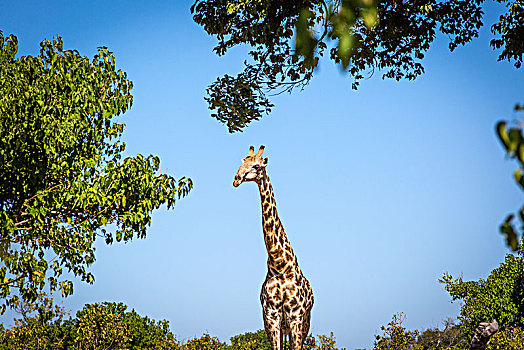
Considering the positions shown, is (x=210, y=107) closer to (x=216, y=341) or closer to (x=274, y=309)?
(x=274, y=309)

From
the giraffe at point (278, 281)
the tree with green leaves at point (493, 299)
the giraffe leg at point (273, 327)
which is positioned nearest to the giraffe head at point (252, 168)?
the giraffe at point (278, 281)

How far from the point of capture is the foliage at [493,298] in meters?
20.2

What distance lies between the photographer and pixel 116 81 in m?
11.1

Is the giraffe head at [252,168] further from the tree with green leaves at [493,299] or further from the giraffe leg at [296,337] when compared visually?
the tree with green leaves at [493,299]

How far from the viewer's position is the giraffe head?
7.94 meters

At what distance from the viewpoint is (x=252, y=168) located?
26.2ft

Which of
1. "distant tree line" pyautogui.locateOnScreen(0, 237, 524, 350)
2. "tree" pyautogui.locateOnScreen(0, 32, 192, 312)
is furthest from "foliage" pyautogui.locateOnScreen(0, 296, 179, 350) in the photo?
"tree" pyautogui.locateOnScreen(0, 32, 192, 312)

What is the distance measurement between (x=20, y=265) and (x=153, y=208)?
2.49 m

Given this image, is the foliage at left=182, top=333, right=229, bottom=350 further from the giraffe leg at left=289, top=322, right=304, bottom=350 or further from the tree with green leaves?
the tree with green leaves

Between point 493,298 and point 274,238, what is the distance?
15345 millimetres

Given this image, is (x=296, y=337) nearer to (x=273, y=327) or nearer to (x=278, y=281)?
(x=273, y=327)

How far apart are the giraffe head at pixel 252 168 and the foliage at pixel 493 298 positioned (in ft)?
47.2

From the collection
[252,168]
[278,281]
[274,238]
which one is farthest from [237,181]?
[278,281]

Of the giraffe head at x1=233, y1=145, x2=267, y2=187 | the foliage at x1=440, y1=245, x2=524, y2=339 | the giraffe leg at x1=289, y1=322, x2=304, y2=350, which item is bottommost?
the giraffe leg at x1=289, y1=322, x2=304, y2=350
